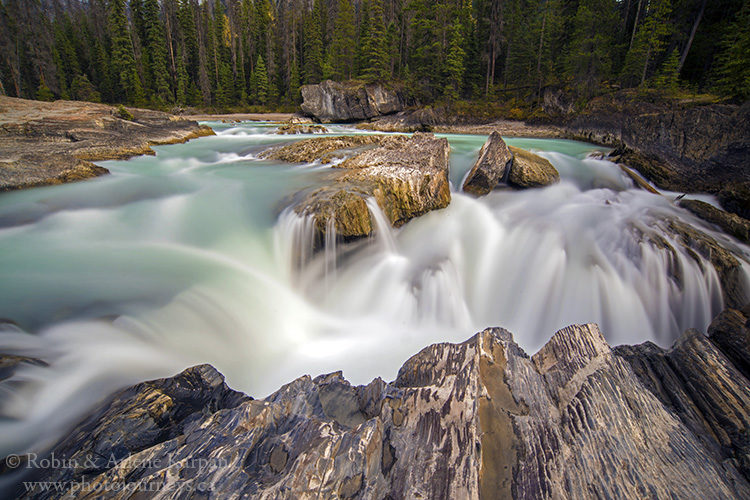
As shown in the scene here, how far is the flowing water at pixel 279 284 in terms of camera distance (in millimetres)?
3329

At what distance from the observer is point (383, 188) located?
639cm

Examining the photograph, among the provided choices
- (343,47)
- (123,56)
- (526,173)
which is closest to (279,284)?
(526,173)

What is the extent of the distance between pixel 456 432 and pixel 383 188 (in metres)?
4.91

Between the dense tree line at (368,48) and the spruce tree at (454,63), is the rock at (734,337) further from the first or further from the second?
the spruce tree at (454,63)

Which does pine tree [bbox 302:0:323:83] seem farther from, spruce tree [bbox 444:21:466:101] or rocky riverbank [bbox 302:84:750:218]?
rocky riverbank [bbox 302:84:750:218]

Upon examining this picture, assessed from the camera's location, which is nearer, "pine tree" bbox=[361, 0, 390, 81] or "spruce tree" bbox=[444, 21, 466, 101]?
"spruce tree" bbox=[444, 21, 466, 101]

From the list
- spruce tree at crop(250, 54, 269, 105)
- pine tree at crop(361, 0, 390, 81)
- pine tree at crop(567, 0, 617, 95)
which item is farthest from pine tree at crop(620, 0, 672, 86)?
spruce tree at crop(250, 54, 269, 105)

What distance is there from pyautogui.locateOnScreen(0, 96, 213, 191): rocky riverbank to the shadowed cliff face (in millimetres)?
8383

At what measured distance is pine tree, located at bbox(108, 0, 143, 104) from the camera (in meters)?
38.0

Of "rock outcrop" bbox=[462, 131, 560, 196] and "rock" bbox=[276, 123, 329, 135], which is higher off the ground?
"rock" bbox=[276, 123, 329, 135]

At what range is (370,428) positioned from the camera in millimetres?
2191

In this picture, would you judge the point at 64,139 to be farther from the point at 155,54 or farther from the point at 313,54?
the point at 155,54

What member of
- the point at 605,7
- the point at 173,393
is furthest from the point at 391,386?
the point at 605,7

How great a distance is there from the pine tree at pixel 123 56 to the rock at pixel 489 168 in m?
44.4
